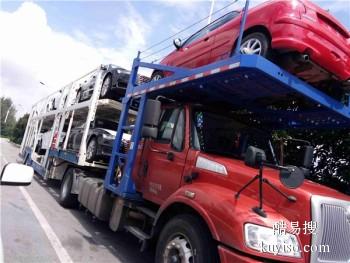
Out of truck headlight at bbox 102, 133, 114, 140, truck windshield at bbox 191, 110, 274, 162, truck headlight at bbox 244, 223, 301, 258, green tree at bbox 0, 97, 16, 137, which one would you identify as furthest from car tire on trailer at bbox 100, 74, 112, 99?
green tree at bbox 0, 97, 16, 137

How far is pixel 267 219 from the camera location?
345 cm

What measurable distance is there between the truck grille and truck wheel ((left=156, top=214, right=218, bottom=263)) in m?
0.96

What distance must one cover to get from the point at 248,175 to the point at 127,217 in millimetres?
2492

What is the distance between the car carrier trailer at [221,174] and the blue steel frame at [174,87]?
0.05 feet

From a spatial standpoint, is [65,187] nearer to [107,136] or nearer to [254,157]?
[107,136]

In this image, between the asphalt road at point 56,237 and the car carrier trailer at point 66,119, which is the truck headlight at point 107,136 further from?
the asphalt road at point 56,237

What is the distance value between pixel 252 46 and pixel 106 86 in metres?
4.83

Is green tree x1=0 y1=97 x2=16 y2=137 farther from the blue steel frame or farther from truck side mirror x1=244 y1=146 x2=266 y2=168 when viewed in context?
truck side mirror x1=244 y1=146 x2=266 y2=168

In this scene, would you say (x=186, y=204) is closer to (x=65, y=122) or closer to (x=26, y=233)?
(x=26, y=233)

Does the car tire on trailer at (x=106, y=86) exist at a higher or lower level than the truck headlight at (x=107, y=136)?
higher

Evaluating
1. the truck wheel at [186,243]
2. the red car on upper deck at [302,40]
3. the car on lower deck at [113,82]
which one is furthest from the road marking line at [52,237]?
the red car on upper deck at [302,40]

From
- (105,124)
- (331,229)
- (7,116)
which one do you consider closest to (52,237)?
(105,124)

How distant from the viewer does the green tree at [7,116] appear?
86.4 m

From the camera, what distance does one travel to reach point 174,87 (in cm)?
523
